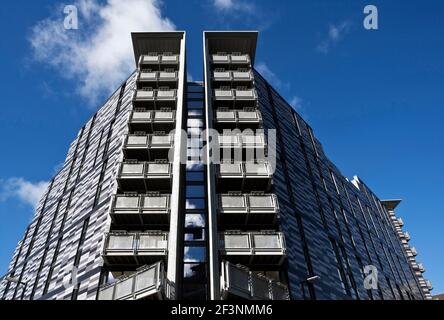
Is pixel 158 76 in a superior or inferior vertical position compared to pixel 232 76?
superior

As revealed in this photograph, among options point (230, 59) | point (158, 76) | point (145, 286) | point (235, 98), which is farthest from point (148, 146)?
point (230, 59)

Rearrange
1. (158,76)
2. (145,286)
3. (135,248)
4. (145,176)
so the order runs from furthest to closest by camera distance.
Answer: (158,76), (145,176), (135,248), (145,286)

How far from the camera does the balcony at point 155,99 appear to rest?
32.8 metres

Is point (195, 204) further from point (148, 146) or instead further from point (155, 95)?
point (155, 95)

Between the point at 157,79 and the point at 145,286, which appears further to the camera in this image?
the point at 157,79

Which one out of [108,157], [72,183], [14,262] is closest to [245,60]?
[108,157]

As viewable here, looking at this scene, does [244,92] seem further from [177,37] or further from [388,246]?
[388,246]

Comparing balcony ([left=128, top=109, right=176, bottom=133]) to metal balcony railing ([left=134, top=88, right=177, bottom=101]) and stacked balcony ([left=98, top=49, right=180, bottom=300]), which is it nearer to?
stacked balcony ([left=98, top=49, right=180, bottom=300])

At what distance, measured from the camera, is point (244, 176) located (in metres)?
26.0

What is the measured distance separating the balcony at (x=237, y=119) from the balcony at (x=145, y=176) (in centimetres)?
675

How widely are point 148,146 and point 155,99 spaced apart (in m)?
6.15

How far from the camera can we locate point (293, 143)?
40062 mm

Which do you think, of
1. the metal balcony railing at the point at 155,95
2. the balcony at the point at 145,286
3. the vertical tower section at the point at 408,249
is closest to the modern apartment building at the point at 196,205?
the balcony at the point at 145,286

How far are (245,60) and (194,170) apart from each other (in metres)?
15.5
